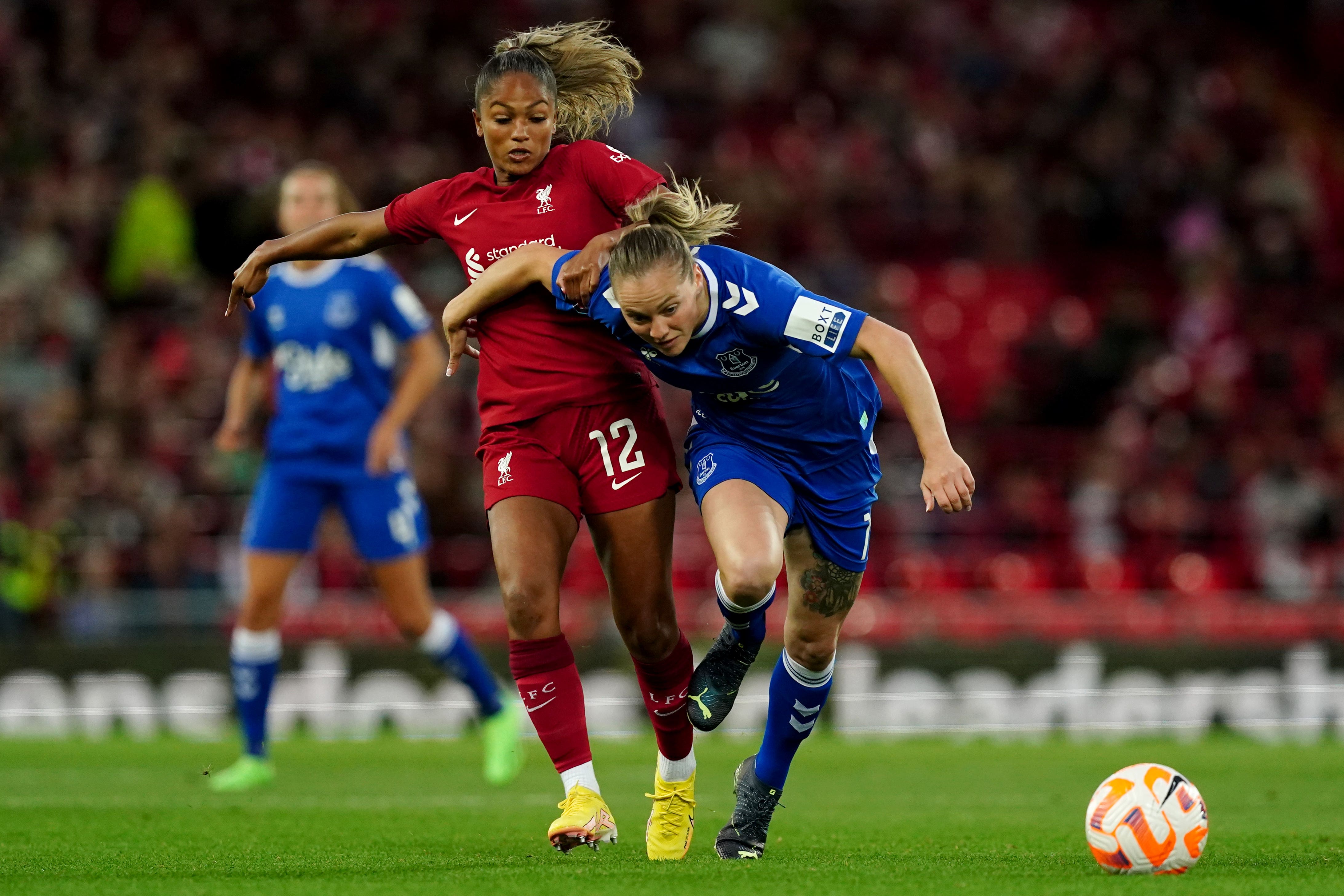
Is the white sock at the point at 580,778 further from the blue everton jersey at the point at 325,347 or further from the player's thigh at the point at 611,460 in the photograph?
the blue everton jersey at the point at 325,347

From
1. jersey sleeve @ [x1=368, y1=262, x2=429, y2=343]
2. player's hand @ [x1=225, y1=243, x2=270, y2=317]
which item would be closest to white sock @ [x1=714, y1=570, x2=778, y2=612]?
player's hand @ [x1=225, y1=243, x2=270, y2=317]

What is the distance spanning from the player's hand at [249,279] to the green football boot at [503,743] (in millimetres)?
3542

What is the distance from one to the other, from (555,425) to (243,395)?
3608mm

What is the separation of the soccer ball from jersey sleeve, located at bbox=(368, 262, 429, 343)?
4.78m

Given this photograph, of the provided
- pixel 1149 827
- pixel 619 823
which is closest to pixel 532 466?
pixel 619 823

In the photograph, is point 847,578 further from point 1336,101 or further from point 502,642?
point 1336,101

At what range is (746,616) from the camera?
5.49 metres

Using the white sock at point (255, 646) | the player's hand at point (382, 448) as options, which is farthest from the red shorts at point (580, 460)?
the white sock at point (255, 646)

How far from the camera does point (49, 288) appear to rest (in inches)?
557

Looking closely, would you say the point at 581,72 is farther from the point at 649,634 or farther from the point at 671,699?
the point at 671,699

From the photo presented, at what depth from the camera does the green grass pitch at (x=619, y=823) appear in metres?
4.93

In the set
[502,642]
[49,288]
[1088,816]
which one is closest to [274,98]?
[49,288]

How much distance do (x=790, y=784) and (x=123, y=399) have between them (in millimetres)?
6803

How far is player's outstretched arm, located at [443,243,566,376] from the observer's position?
5.53 meters
